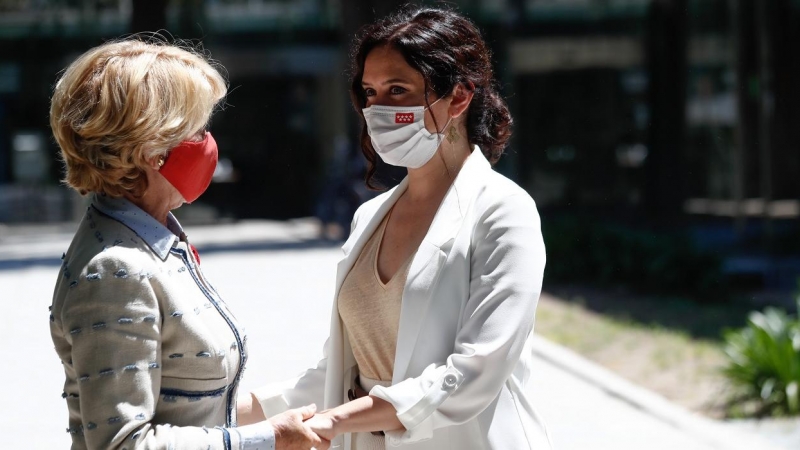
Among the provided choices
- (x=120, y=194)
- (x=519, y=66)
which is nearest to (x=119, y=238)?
(x=120, y=194)

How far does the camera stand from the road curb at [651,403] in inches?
265

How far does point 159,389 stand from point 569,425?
5.03m

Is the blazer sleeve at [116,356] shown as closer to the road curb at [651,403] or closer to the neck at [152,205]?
the neck at [152,205]

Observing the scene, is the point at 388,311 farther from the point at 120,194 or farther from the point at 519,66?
the point at 519,66

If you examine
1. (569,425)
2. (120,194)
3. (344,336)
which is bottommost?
(569,425)

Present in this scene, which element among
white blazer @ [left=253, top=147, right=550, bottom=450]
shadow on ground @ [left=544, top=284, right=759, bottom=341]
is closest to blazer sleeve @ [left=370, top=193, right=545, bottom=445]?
white blazer @ [left=253, top=147, right=550, bottom=450]

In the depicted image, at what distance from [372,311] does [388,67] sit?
2.03ft

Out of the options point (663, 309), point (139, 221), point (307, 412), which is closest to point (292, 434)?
point (307, 412)

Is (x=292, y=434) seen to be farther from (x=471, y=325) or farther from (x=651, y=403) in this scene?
(x=651, y=403)

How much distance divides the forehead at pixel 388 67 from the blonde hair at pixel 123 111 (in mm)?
474

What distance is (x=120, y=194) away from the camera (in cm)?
246

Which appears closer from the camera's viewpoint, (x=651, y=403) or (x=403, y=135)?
(x=403, y=135)

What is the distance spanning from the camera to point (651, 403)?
7.62 metres

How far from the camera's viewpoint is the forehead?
274 cm
